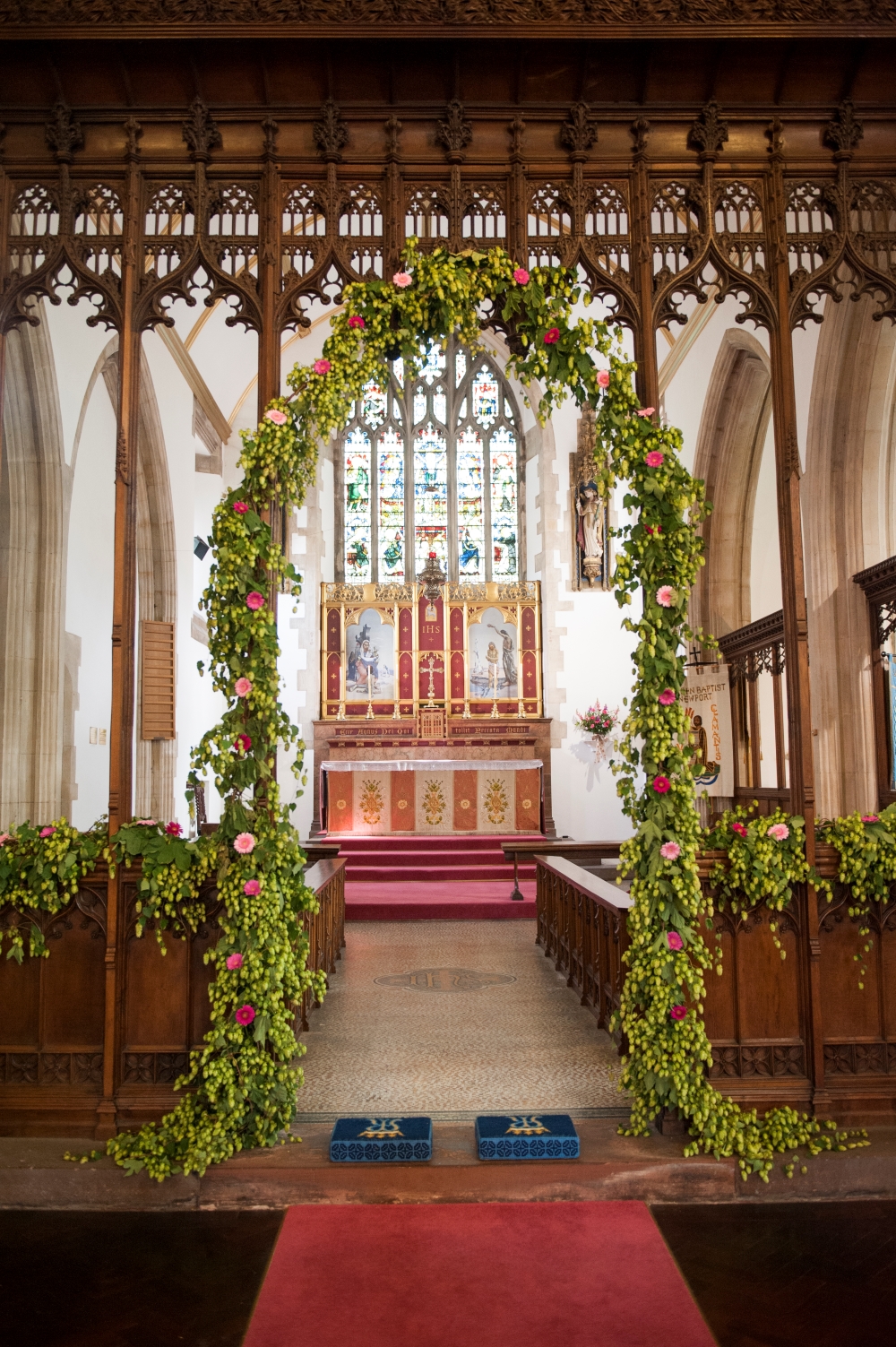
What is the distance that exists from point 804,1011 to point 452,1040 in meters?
1.79

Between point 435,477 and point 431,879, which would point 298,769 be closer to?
point 431,879

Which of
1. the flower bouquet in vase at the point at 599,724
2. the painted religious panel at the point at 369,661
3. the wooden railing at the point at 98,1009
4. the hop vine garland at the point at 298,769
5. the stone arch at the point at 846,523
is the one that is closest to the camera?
the hop vine garland at the point at 298,769

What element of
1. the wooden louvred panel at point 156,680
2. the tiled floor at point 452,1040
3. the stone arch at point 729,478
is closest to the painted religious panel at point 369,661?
the wooden louvred panel at point 156,680

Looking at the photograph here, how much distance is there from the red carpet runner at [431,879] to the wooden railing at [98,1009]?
505 centimetres

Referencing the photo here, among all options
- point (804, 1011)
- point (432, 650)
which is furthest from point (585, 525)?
point (804, 1011)

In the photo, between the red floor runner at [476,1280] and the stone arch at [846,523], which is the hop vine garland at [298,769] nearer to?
the red floor runner at [476,1280]

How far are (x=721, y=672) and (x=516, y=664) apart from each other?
4.19 m

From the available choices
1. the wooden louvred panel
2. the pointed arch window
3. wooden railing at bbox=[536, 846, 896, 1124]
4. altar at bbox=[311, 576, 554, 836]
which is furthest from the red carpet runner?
wooden railing at bbox=[536, 846, 896, 1124]

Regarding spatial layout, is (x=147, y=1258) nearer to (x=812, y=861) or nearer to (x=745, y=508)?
(x=812, y=861)

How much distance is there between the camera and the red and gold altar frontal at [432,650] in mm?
13062

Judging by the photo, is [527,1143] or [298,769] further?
[298,769]

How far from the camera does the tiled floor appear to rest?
410 centimetres

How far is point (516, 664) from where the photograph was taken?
43.3 ft

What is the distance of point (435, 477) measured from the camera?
14.2 m
